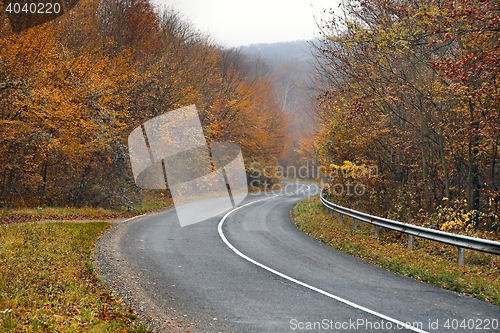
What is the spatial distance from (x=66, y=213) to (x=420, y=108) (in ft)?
49.3

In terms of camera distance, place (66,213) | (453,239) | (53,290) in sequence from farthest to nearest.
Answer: (66,213)
(453,239)
(53,290)

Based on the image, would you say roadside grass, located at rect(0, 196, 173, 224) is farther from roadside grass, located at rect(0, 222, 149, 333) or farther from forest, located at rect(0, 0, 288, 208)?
roadside grass, located at rect(0, 222, 149, 333)

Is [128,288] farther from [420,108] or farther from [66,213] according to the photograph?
[420,108]

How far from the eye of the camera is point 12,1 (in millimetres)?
20594

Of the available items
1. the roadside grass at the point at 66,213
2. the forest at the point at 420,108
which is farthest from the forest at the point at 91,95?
the forest at the point at 420,108

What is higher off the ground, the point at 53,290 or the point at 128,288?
the point at 53,290

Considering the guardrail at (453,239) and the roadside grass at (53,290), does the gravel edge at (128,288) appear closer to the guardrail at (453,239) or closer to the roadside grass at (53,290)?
the roadside grass at (53,290)

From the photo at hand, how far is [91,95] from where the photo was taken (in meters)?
21.0

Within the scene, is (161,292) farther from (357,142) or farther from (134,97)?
(134,97)

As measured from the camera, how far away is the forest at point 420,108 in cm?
1198

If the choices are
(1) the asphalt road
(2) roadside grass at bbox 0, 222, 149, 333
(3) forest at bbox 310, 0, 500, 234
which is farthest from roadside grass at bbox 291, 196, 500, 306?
(2) roadside grass at bbox 0, 222, 149, 333

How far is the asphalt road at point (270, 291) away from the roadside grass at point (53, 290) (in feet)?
1.53

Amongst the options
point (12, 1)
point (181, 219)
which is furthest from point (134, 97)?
point (181, 219)

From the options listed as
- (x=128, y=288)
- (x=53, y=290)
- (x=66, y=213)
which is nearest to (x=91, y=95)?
(x=66, y=213)
